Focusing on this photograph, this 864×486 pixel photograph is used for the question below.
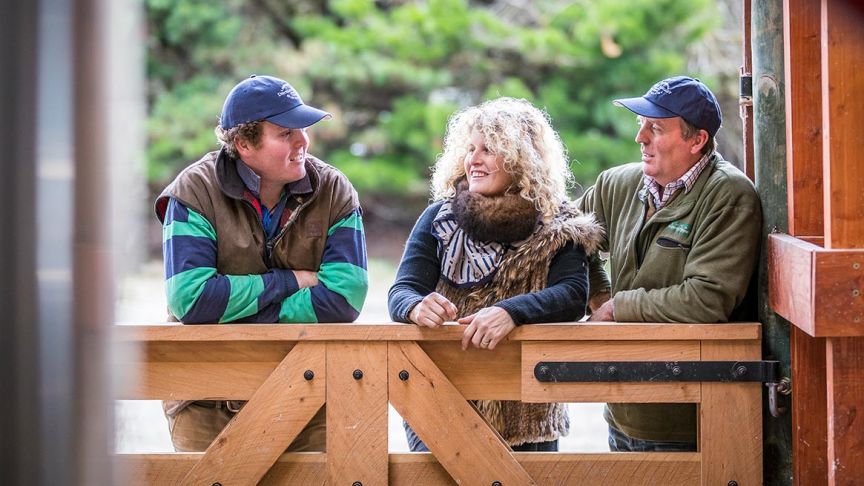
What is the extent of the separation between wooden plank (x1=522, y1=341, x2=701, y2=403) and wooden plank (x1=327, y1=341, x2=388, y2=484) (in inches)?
15.5

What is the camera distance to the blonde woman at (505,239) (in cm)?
277

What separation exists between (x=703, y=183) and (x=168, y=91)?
1206cm

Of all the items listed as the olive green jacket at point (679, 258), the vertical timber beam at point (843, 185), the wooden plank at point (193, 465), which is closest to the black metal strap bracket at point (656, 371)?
the olive green jacket at point (679, 258)

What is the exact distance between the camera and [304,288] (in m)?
2.76

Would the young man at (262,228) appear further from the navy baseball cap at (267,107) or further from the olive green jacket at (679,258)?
the olive green jacket at (679,258)

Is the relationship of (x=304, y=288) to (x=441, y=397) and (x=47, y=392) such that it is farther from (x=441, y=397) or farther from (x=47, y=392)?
(x=47, y=392)

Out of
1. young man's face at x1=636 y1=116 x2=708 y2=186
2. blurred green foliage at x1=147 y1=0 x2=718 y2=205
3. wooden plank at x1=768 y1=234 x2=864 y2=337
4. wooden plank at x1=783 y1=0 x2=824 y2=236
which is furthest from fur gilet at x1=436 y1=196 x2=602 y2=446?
blurred green foliage at x1=147 y1=0 x2=718 y2=205

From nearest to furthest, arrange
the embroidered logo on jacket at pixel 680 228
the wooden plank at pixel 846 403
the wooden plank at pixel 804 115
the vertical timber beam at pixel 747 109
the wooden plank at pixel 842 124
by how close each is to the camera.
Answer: the wooden plank at pixel 842 124 → the wooden plank at pixel 846 403 → the wooden plank at pixel 804 115 → the embroidered logo on jacket at pixel 680 228 → the vertical timber beam at pixel 747 109

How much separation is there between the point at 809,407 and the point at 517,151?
3.41 feet

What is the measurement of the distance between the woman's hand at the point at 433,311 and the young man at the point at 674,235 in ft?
1.58

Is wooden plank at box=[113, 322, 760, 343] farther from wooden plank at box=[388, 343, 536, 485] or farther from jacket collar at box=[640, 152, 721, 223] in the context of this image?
jacket collar at box=[640, 152, 721, 223]

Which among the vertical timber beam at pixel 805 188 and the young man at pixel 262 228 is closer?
the vertical timber beam at pixel 805 188

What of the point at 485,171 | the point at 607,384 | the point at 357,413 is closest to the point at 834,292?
the point at 607,384

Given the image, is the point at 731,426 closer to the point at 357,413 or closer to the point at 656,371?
the point at 656,371
